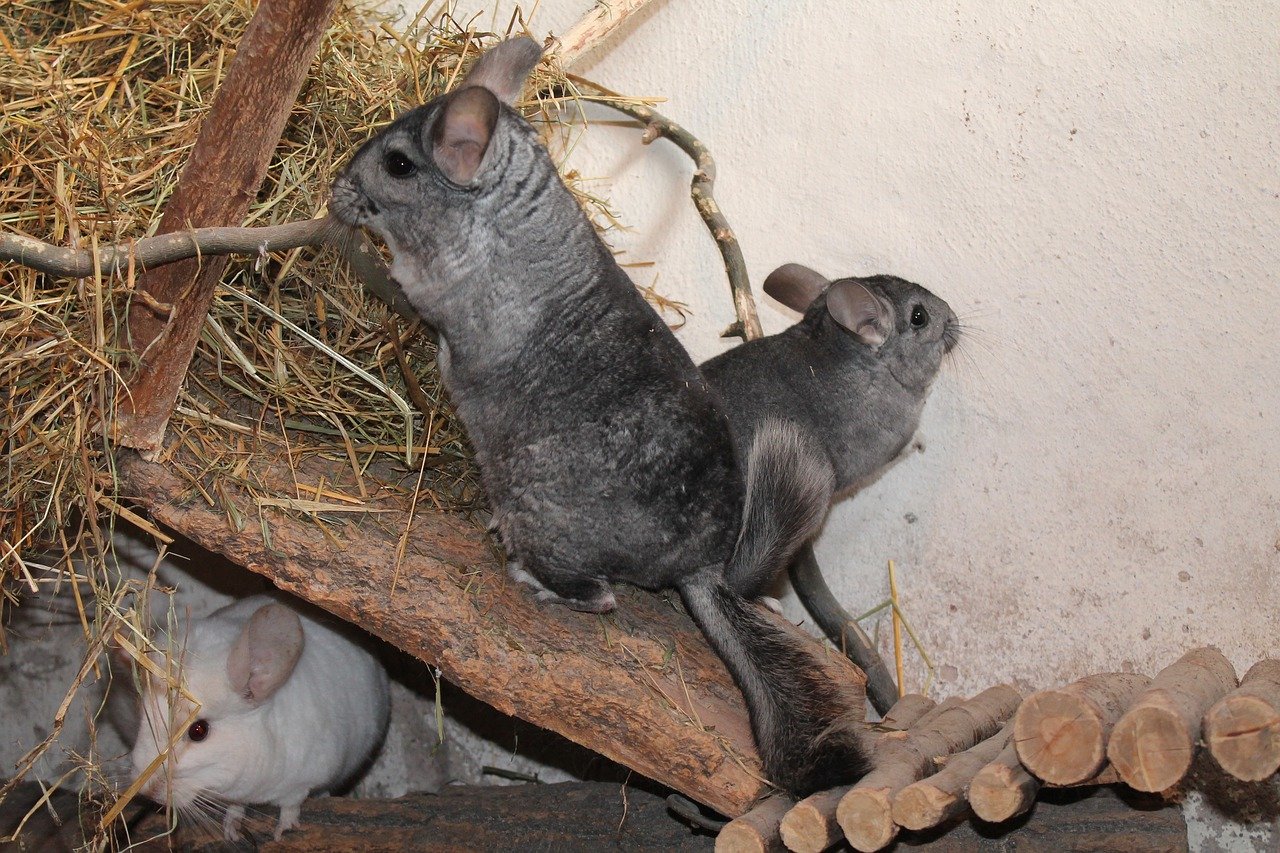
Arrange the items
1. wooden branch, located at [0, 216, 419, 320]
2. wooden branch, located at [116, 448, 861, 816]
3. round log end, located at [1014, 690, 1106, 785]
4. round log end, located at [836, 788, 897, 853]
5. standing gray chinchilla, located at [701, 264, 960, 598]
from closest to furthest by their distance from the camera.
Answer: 1. round log end, located at [1014, 690, 1106, 785]
2. round log end, located at [836, 788, 897, 853]
3. wooden branch, located at [0, 216, 419, 320]
4. wooden branch, located at [116, 448, 861, 816]
5. standing gray chinchilla, located at [701, 264, 960, 598]

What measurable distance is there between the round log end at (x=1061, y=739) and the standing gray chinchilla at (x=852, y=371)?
1.14 metres

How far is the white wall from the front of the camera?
298 cm

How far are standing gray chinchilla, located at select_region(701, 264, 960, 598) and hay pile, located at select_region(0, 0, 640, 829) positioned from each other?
85cm

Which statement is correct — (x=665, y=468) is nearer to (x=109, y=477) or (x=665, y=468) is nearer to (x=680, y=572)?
(x=680, y=572)

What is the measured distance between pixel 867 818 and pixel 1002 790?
0.27 metres

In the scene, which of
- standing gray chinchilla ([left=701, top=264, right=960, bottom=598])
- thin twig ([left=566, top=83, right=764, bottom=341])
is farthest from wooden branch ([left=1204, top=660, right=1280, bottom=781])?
thin twig ([left=566, top=83, right=764, bottom=341])

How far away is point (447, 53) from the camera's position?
344cm

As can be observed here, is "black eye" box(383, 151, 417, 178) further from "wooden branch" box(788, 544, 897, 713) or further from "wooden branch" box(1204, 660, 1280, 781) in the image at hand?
"wooden branch" box(1204, 660, 1280, 781)

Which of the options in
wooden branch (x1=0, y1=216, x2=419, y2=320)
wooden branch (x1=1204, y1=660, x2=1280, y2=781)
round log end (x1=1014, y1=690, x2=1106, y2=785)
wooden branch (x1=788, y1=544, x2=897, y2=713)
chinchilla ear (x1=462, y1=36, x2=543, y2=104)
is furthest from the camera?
wooden branch (x1=788, y1=544, x2=897, y2=713)

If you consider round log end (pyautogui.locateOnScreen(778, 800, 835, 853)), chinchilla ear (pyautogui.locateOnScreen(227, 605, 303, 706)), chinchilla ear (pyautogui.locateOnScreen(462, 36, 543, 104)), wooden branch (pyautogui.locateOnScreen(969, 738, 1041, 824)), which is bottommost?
chinchilla ear (pyautogui.locateOnScreen(227, 605, 303, 706))

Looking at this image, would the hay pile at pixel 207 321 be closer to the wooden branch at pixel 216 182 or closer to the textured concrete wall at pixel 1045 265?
the wooden branch at pixel 216 182

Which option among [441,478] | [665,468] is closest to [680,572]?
[665,468]

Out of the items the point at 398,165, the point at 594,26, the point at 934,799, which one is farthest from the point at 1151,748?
the point at 594,26

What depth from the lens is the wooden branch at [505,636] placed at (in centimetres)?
261
